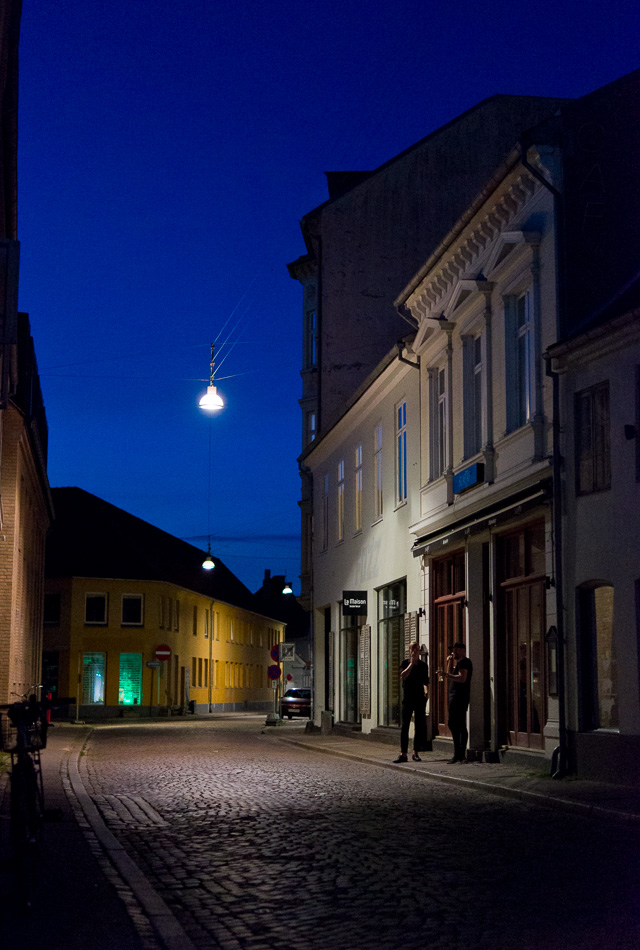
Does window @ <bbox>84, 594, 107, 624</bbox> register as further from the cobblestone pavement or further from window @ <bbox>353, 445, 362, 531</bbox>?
the cobblestone pavement

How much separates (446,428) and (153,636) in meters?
36.0

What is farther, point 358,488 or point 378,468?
point 358,488

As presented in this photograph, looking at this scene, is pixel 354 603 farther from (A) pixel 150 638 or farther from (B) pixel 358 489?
(A) pixel 150 638

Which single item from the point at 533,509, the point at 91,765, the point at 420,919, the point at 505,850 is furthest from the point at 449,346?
the point at 420,919

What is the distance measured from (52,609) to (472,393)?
3730 cm

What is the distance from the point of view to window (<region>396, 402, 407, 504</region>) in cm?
2572

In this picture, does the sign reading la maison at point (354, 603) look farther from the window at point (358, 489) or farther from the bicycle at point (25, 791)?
the bicycle at point (25, 791)

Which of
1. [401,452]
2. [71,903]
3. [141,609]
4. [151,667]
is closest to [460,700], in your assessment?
[401,452]

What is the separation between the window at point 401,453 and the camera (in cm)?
2572

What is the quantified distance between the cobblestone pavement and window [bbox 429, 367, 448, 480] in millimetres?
7972

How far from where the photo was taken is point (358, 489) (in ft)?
101

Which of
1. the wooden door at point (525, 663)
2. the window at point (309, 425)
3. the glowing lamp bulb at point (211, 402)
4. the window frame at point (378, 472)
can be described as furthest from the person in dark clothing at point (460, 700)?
the window at point (309, 425)

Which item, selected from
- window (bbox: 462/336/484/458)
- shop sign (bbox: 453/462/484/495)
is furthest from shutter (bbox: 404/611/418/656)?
window (bbox: 462/336/484/458)

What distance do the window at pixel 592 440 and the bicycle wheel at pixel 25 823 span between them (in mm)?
9730
